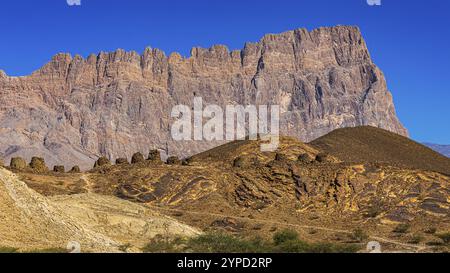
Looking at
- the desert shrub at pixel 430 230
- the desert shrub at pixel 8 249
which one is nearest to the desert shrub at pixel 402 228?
the desert shrub at pixel 430 230

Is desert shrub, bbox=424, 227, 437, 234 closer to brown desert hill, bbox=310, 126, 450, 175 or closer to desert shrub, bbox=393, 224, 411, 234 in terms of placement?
desert shrub, bbox=393, 224, 411, 234

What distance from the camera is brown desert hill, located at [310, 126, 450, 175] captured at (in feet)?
271

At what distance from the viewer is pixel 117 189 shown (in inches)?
2048

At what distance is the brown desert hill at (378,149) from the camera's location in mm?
82562

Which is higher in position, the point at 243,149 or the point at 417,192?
the point at 243,149

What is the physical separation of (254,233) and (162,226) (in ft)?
19.2

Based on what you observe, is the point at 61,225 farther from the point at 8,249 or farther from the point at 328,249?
the point at 328,249

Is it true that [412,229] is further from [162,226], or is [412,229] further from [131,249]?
[131,249]

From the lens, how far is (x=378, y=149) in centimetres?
8838

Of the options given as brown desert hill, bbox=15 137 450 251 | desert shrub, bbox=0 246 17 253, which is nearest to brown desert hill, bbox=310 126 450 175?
brown desert hill, bbox=15 137 450 251

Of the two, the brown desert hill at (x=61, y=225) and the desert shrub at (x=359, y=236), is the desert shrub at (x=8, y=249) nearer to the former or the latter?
the brown desert hill at (x=61, y=225)

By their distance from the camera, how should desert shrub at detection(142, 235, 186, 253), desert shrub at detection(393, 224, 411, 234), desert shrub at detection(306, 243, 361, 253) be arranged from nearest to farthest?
desert shrub at detection(306, 243, 361, 253) < desert shrub at detection(142, 235, 186, 253) < desert shrub at detection(393, 224, 411, 234)

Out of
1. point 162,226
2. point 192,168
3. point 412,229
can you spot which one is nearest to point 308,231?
point 412,229
